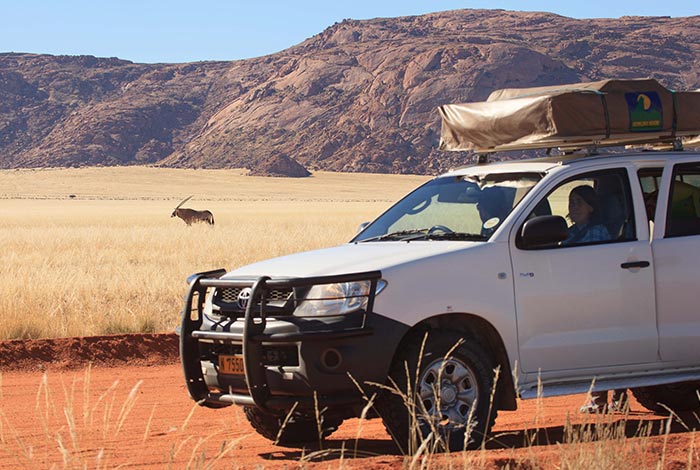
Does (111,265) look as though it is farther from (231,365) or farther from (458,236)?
(231,365)

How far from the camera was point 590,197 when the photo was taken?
7945 millimetres

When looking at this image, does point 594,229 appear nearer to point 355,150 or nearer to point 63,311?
point 63,311

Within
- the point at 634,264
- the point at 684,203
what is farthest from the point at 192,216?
the point at 634,264

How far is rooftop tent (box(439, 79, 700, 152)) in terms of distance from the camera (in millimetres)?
7726

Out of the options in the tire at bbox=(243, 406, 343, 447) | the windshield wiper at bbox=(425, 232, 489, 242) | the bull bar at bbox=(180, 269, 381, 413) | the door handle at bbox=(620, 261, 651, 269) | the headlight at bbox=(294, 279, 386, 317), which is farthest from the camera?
the tire at bbox=(243, 406, 343, 447)

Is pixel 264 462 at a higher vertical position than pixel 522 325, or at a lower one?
lower

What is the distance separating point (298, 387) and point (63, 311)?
8.42 meters

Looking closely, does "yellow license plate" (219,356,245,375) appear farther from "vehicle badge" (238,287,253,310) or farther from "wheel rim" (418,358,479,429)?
"wheel rim" (418,358,479,429)

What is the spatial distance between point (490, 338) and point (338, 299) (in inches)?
42.5

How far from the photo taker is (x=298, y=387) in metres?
6.57

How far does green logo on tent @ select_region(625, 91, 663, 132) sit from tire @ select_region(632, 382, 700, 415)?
1.96 meters

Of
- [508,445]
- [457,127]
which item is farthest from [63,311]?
[508,445]

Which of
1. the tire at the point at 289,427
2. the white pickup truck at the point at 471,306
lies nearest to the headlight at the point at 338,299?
the white pickup truck at the point at 471,306

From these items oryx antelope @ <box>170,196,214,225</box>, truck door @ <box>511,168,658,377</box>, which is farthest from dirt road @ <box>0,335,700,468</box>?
oryx antelope @ <box>170,196,214,225</box>
